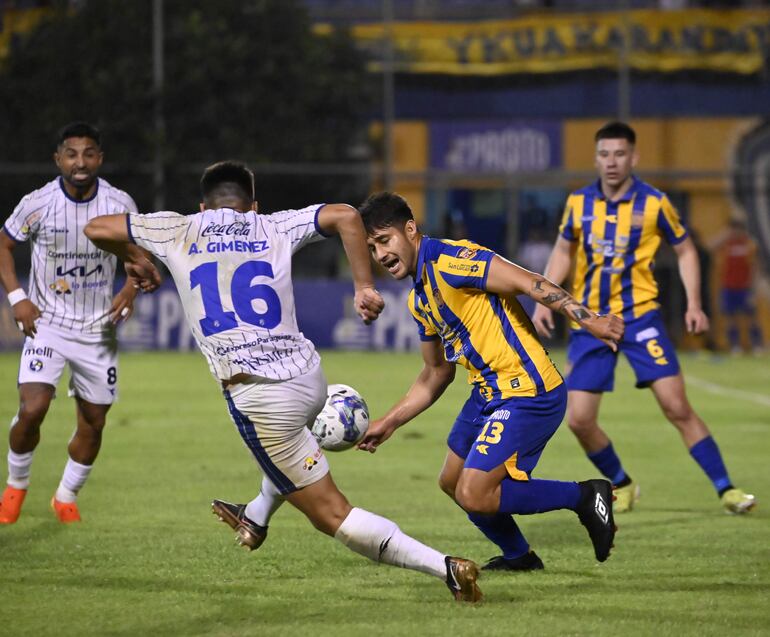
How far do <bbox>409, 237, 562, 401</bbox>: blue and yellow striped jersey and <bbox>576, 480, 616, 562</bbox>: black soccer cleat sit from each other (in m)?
0.51

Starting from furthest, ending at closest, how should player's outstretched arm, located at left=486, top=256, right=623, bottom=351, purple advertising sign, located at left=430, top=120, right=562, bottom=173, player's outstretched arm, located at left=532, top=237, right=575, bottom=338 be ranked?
purple advertising sign, located at left=430, top=120, right=562, bottom=173 → player's outstretched arm, located at left=532, top=237, right=575, bottom=338 → player's outstretched arm, located at left=486, top=256, right=623, bottom=351

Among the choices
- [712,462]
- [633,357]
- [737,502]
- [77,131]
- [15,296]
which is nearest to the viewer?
[15,296]

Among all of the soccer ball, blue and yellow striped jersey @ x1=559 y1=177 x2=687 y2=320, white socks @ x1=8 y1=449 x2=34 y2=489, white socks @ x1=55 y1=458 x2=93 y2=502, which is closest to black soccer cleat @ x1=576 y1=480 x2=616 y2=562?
the soccer ball

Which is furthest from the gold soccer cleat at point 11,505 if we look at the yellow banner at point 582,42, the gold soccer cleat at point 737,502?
the yellow banner at point 582,42

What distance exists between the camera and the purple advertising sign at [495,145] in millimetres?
27844

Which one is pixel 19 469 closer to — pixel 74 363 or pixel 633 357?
pixel 74 363

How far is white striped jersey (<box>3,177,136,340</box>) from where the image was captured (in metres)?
8.50

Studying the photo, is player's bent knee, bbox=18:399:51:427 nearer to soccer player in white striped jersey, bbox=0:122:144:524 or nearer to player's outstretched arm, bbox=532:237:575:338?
soccer player in white striped jersey, bbox=0:122:144:524

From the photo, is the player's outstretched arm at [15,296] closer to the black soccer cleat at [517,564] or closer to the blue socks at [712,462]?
the black soccer cleat at [517,564]

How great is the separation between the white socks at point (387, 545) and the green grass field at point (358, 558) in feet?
0.68

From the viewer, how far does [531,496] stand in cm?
657

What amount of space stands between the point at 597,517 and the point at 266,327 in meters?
1.77

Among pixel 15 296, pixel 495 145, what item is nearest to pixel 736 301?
pixel 495 145

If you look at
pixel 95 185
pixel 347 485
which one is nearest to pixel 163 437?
pixel 347 485
